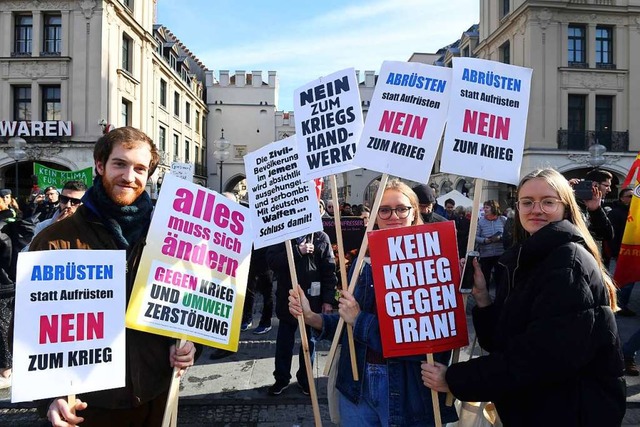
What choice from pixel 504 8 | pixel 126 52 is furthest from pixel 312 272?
pixel 504 8

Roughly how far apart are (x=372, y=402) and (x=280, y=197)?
1335mm

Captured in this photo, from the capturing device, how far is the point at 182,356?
6.94 ft

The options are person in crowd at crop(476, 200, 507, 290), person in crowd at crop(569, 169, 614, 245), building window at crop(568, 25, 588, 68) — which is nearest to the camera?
person in crowd at crop(569, 169, 614, 245)

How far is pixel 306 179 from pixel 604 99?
81.4 ft

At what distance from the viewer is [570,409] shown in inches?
65.5

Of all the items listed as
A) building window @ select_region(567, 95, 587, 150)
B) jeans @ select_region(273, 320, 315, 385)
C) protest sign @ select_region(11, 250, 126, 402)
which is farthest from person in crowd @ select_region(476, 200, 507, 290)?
building window @ select_region(567, 95, 587, 150)

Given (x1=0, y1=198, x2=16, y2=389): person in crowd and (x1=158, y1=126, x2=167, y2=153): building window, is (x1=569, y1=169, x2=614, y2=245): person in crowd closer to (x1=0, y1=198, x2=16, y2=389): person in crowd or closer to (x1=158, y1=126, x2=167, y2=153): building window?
(x1=0, y1=198, x2=16, y2=389): person in crowd

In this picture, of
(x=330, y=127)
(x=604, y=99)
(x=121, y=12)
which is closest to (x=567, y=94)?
(x=604, y=99)

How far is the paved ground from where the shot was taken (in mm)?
4035

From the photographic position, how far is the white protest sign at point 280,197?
9.26 feet

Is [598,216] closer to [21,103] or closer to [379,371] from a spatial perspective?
[379,371]

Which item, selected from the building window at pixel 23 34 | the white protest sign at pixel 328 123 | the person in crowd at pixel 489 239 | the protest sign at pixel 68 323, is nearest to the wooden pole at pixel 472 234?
the white protest sign at pixel 328 123

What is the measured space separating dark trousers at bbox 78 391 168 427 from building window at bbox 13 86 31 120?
22.6m

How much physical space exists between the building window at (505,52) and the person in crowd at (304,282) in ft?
75.1
